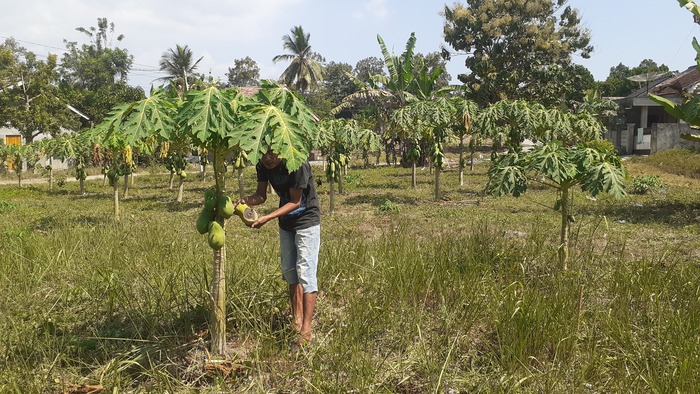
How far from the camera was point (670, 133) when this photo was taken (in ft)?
80.4

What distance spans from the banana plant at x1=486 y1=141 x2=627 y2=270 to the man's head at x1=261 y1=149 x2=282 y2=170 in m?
2.63

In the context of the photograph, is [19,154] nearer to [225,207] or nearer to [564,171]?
[225,207]

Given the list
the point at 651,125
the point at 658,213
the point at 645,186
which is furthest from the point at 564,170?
the point at 651,125

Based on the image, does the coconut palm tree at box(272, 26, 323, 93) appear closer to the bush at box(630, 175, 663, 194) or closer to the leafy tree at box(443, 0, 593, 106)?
the leafy tree at box(443, 0, 593, 106)

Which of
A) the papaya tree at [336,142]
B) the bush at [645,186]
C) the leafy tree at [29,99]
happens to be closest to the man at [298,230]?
the papaya tree at [336,142]

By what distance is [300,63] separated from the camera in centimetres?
4256

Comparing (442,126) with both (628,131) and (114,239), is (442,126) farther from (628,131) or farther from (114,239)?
(628,131)

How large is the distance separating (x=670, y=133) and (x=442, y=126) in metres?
15.3

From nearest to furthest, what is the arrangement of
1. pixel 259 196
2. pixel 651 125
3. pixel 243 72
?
pixel 259 196 < pixel 651 125 < pixel 243 72

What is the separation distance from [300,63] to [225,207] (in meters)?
40.8

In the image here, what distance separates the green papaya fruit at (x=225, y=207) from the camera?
339 cm

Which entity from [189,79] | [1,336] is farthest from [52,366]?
[189,79]

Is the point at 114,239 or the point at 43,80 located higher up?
the point at 43,80

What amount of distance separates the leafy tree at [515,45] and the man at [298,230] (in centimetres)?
2905
